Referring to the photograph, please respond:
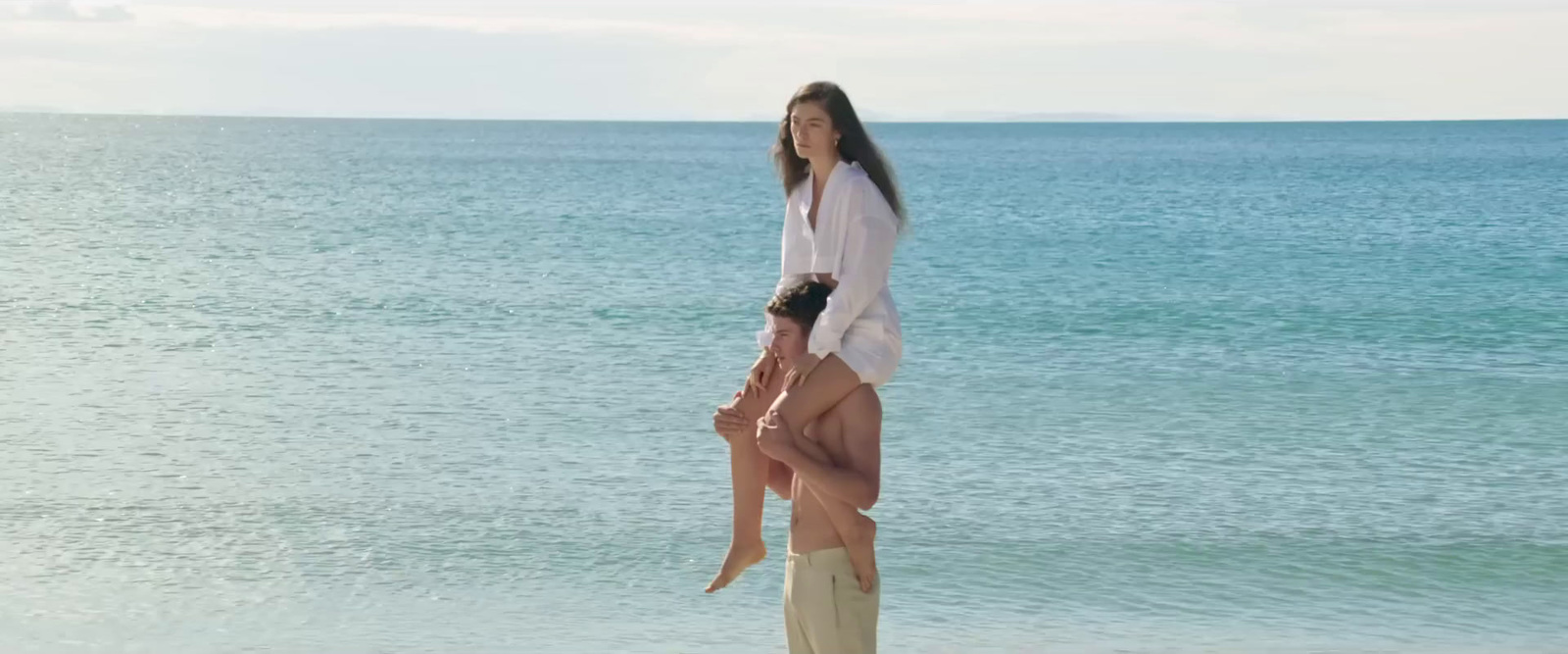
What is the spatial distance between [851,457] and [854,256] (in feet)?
1.64

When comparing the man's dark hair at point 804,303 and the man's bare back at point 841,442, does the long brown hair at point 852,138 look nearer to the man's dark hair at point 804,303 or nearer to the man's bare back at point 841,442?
the man's dark hair at point 804,303

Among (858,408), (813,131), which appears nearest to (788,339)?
(858,408)

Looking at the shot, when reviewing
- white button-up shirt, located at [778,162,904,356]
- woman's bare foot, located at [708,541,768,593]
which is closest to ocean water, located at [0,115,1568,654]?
woman's bare foot, located at [708,541,768,593]

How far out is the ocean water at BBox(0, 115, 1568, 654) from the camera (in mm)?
8617

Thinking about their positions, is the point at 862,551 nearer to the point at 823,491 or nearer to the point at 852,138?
the point at 823,491

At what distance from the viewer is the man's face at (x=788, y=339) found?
4223 millimetres

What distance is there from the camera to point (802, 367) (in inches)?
163

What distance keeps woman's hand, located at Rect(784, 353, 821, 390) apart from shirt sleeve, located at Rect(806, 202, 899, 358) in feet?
0.05

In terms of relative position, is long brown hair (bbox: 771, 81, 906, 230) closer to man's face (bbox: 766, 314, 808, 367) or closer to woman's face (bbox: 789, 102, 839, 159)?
woman's face (bbox: 789, 102, 839, 159)

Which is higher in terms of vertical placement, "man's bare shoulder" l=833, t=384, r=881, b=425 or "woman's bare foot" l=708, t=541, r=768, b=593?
"man's bare shoulder" l=833, t=384, r=881, b=425

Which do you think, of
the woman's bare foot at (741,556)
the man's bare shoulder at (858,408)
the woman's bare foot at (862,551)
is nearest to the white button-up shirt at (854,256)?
the man's bare shoulder at (858,408)

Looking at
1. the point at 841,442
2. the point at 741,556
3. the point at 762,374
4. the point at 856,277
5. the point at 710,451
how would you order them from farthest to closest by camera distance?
the point at 710,451, the point at 741,556, the point at 762,374, the point at 841,442, the point at 856,277

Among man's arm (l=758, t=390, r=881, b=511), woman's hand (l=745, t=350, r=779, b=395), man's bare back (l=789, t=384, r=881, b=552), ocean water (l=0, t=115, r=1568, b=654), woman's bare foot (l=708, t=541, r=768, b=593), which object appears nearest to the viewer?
man's arm (l=758, t=390, r=881, b=511)

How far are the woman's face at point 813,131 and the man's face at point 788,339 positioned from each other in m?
0.44
